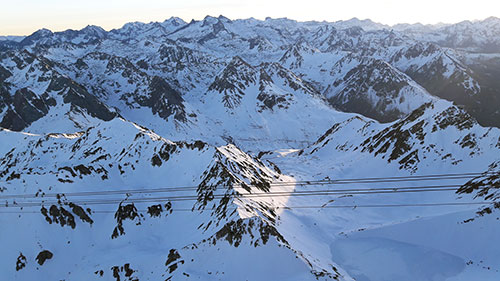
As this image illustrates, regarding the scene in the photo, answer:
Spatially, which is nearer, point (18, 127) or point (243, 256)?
point (243, 256)

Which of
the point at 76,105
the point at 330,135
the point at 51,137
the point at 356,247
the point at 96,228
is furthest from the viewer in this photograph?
the point at 76,105

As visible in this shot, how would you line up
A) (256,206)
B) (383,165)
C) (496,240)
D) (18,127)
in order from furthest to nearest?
(18,127)
(383,165)
(256,206)
(496,240)

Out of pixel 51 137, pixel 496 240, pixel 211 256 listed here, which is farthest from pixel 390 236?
pixel 51 137

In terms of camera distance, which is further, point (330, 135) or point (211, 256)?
point (330, 135)

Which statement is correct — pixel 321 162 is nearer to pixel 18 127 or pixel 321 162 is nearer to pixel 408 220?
pixel 408 220

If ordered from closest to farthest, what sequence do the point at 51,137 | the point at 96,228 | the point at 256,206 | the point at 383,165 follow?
the point at 256,206 → the point at 96,228 → the point at 383,165 → the point at 51,137

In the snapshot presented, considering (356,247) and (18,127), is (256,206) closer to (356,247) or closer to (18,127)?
(356,247)

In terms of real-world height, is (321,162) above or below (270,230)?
below

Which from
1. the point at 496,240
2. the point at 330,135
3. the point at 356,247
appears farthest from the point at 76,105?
the point at 496,240

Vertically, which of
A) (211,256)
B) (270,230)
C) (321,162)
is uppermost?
(270,230)
